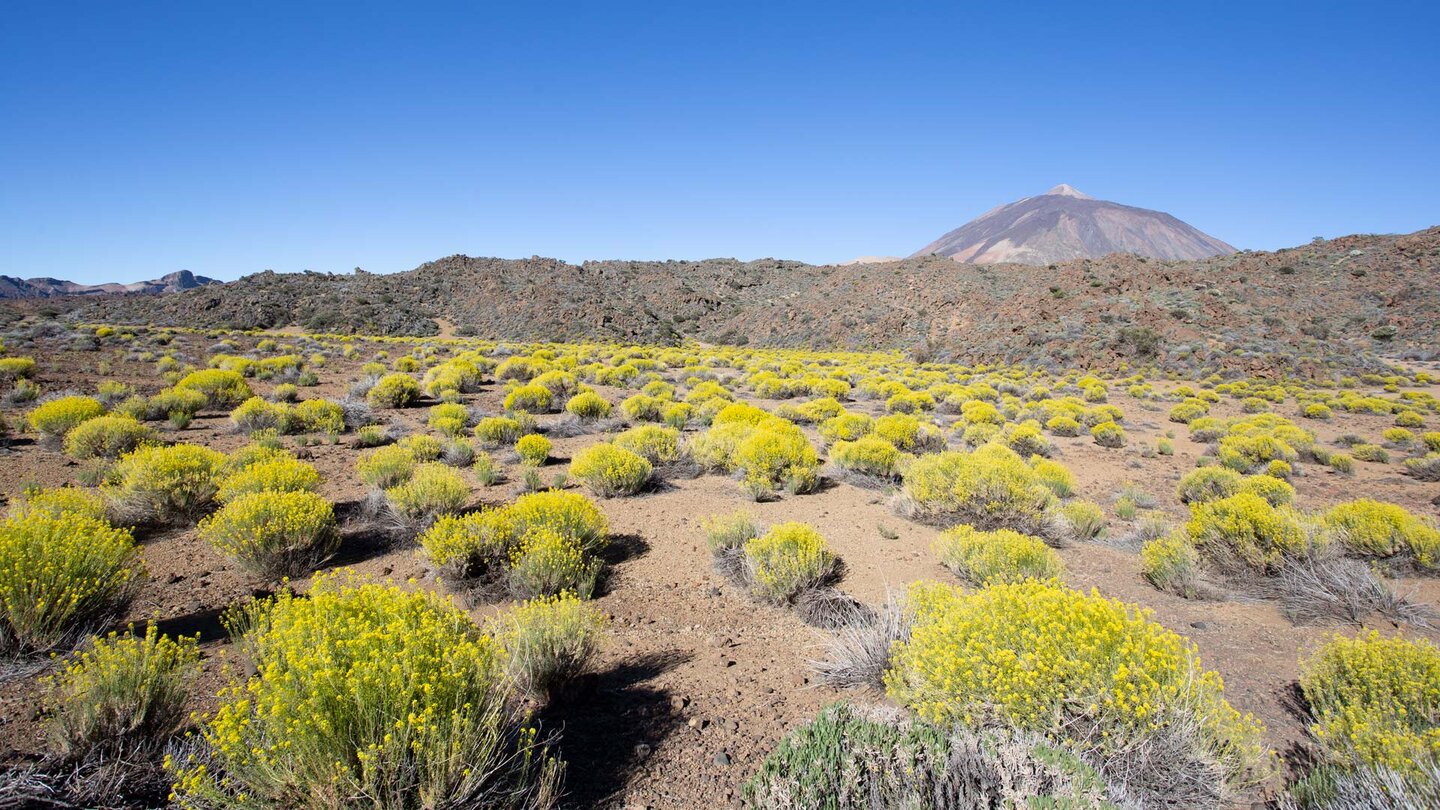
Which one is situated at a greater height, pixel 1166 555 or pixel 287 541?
pixel 287 541

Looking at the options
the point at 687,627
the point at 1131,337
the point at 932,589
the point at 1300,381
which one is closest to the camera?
the point at 932,589

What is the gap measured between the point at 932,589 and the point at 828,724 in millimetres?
1688

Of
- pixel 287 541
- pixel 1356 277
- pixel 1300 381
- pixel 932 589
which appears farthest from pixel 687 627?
pixel 1356 277

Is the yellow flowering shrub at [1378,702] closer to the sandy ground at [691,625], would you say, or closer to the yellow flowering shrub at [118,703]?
the sandy ground at [691,625]

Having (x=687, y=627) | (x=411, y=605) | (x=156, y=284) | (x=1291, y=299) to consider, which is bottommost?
(x=687, y=627)

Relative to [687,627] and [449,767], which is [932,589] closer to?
[687,627]

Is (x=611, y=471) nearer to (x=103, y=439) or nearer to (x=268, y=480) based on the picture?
(x=268, y=480)

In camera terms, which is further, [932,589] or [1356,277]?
[1356,277]

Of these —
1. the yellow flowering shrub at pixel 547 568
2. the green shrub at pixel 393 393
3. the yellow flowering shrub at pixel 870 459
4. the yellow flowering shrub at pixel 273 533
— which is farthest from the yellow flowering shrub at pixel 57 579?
the green shrub at pixel 393 393

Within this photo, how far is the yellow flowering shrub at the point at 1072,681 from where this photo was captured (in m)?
2.66

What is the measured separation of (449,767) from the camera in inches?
92.5

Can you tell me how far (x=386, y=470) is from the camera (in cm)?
740

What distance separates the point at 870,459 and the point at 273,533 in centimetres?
747

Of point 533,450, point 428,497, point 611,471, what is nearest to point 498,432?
point 533,450
